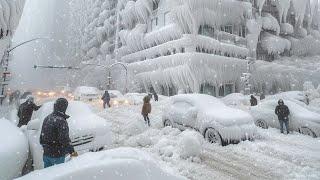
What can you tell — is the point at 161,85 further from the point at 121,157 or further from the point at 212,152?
the point at 121,157

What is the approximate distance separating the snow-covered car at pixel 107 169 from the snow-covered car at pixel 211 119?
6345mm

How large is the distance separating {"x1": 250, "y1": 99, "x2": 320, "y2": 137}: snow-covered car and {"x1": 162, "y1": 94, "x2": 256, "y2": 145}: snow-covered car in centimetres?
312

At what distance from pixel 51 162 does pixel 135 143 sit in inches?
194

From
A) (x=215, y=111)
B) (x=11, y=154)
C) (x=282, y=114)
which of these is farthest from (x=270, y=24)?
(x=11, y=154)

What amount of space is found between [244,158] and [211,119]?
6.57 feet

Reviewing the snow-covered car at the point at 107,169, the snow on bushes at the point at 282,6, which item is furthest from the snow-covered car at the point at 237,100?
the snow-covered car at the point at 107,169

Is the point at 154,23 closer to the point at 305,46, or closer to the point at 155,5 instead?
the point at 155,5

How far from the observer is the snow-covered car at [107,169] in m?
2.65

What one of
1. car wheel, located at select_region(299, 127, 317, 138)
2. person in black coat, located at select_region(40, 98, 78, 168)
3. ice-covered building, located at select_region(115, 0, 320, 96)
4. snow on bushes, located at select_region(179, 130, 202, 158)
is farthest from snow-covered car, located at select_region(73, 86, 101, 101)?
person in black coat, located at select_region(40, 98, 78, 168)

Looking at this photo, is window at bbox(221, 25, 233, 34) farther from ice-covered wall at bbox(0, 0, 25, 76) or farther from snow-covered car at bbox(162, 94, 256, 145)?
ice-covered wall at bbox(0, 0, 25, 76)

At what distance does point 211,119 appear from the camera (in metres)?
9.42

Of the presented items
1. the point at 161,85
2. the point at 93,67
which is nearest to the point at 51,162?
the point at 161,85

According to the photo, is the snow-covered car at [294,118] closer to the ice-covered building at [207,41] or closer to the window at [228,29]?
the ice-covered building at [207,41]

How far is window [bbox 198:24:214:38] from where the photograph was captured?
33.6 metres
